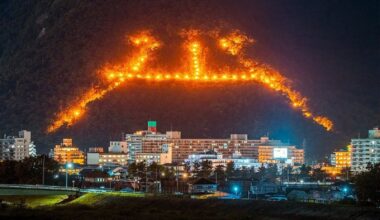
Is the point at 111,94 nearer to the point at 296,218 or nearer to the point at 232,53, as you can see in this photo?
the point at 232,53

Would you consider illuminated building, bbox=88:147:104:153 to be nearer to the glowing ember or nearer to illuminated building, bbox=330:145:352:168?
the glowing ember

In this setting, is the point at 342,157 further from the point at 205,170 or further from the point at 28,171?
the point at 28,171

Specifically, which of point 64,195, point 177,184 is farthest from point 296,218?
point 177,184

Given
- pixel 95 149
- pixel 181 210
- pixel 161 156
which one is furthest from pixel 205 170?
pixel 181 210

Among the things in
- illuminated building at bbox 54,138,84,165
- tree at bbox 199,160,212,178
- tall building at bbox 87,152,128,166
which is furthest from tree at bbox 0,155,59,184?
tall building at bbox 87,152,128,166

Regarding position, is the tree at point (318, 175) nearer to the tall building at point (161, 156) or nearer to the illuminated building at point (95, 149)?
the tall building at point (161, 156)
